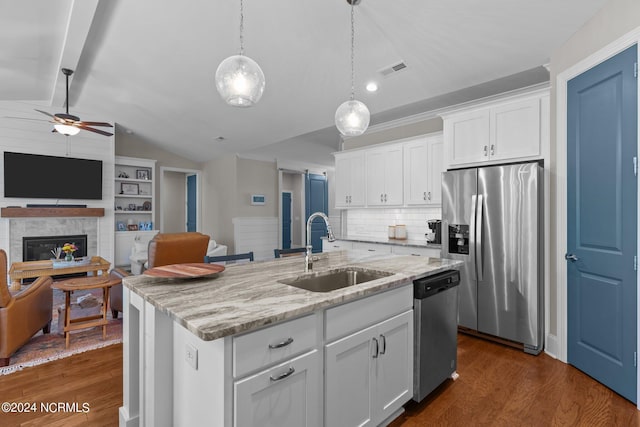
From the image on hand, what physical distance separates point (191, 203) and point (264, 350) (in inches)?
342

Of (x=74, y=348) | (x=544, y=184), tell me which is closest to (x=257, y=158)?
(x=74, y=348)

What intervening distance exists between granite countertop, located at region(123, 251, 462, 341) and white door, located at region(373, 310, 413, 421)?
0.26m

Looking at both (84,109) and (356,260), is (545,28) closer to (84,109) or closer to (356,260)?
(356,260)

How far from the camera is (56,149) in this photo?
6.08 metres

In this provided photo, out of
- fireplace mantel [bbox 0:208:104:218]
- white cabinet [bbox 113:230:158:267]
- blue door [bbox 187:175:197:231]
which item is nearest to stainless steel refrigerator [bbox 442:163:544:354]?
white cabinet [bbox 113:230:158:267]

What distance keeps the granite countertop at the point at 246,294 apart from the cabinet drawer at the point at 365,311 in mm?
69

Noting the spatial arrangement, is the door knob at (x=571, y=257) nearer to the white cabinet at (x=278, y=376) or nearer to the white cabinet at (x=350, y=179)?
the white cabinet at (x=278, y=376)

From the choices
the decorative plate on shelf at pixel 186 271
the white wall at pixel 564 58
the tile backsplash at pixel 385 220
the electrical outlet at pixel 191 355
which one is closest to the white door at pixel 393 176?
the tile backsplash at pixel 385 220

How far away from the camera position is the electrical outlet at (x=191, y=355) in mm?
1259

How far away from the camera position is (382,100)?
4.51 meters

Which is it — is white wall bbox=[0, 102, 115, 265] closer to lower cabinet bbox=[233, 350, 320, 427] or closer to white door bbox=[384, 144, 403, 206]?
white door bbox=[384, 144, 403, 206]

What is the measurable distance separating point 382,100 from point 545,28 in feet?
6.78

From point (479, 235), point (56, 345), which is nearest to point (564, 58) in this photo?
point (479, 235)

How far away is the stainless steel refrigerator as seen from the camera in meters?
2.93
